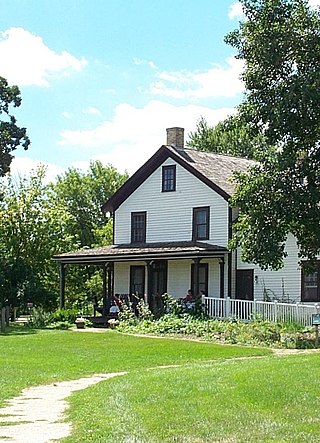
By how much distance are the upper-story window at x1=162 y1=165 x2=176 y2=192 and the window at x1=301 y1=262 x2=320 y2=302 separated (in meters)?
8.25

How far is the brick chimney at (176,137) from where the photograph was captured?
4247 centimetres

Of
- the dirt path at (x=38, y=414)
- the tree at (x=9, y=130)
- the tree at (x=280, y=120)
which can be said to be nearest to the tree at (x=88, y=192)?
the tree at (x=9, y=130)

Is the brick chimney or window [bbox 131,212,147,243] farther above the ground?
the brick chimney

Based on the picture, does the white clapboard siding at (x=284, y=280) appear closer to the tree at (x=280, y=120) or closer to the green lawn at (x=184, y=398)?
the tree at (x=280, y=120)

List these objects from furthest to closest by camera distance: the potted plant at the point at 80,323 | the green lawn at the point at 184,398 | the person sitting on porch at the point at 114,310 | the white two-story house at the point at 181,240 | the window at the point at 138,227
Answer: the window at the point at 138,227
the person sitting on porch at the point at 114,310
the white two-story house at the point at 181,240
the potted plant at the point at 80,323
the green lawn at the point at 184,398

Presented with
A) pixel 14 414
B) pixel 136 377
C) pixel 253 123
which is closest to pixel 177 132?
pixel 253 123

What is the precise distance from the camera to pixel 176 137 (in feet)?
139

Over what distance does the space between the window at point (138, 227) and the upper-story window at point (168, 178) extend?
1.91 metres

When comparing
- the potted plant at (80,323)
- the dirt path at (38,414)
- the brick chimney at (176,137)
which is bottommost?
the dirt path at (38,414)

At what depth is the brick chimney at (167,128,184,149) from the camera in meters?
42.5

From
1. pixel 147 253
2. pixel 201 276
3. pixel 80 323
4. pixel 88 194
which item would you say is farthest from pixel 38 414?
pixel 88 194

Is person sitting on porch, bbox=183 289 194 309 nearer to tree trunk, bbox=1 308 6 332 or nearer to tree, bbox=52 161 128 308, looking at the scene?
tree trunk, bbox=1 308 6 332

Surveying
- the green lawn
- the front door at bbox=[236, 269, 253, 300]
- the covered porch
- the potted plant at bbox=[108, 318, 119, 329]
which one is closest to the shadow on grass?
the potted plant at bbox=[108, 318, 119, 329]

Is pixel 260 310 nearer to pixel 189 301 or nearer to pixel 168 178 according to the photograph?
pixel 189 301
